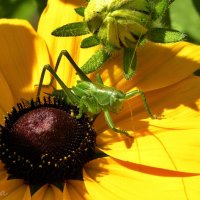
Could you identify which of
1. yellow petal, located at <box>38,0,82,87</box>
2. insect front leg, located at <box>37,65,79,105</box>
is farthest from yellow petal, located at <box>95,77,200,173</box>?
yellow petal, located at <box>38,0,82,87</box>

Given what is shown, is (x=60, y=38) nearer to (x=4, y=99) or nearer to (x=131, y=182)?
(x=4, y=99)

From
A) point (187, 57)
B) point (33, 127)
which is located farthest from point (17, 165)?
point (187, 57)

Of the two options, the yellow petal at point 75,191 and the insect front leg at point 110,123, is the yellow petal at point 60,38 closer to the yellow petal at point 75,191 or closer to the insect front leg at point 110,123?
the insect front leg at point 110,123

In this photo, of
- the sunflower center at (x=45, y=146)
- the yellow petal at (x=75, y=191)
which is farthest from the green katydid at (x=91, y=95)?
the yellow petal at (x=75, y=191)

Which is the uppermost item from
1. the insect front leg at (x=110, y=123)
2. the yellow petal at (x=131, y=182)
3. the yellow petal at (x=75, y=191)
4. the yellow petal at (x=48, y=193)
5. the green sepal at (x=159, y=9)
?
the green sepal at (x=159, y=9)

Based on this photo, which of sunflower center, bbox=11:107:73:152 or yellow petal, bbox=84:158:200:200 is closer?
yellow petal, bbox=84:158:200:200

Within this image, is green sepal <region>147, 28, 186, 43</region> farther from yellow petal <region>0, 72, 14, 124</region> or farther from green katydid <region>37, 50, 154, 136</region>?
yellow petal <region>0, 72, 14, 124</region>
